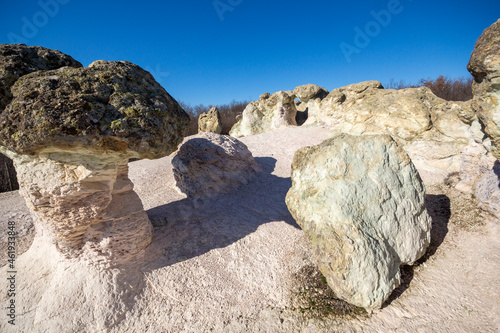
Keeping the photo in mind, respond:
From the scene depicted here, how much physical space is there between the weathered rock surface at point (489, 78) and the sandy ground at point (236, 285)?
5.62 ft

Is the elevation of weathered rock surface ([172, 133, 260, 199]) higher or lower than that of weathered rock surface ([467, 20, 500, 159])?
lower

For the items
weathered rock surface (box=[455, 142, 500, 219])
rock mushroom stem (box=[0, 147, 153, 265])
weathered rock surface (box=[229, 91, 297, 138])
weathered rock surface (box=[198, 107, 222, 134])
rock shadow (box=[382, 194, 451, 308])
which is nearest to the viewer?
rock mushroom stem (box=[0, 147, 153, 265])

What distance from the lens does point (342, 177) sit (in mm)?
3086

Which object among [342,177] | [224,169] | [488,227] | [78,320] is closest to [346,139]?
[342,177]

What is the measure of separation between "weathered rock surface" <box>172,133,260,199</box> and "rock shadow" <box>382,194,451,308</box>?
345 centimetres

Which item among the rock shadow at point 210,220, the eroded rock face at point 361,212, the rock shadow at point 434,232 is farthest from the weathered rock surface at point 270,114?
the eroded rock face at point 361,212

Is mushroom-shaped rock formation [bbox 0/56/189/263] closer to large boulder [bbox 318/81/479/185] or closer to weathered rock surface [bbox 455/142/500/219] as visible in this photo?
weathered rock surface [bbox 455/142/500/219]

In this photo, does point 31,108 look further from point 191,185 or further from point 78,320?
point 191,185

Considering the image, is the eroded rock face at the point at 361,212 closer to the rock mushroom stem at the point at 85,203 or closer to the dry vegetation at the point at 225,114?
the rock mushroom stem at the point at 85,203

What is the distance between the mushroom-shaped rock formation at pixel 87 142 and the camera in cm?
209

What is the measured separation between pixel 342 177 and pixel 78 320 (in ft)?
11.9

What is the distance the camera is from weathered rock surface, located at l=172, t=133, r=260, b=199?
16.6 feet

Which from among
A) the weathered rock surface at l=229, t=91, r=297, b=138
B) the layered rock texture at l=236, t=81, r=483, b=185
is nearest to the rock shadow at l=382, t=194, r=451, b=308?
the layered rock texture at l=236, t=81, r=483, b=185

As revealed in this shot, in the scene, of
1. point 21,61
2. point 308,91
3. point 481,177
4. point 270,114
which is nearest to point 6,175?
point 21,61
